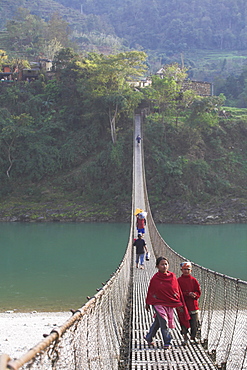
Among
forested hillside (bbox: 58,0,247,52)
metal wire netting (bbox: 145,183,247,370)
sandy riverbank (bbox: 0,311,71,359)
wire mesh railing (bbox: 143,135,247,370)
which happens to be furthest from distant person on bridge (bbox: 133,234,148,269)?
→ forested hillside (bbox: 58,0,247,52)

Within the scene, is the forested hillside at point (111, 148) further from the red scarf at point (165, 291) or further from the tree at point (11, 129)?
the red scarf at point (165, 291)

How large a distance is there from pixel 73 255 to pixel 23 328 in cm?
720

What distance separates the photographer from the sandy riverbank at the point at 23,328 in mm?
6754

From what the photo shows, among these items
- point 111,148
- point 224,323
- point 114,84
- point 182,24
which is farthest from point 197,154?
point 182,24

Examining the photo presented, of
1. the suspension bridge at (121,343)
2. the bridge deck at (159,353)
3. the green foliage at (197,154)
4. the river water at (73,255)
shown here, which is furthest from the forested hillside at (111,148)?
the bridge deck at (159,353)

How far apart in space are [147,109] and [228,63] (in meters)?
32.4

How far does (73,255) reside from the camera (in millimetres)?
14836

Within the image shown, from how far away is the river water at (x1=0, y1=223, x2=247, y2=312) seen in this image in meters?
10.5

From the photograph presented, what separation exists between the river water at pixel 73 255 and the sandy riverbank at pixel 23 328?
27.8 inches

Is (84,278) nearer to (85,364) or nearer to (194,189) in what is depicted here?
(85,364)

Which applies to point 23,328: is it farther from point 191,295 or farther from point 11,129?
point 11,129

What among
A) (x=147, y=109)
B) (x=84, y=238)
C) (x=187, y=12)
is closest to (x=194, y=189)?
(x=147, y=109)

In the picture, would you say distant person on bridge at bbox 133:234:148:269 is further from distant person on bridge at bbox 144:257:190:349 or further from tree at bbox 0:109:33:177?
tree at bbox 0:109:33:177

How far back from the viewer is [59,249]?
15.8m
